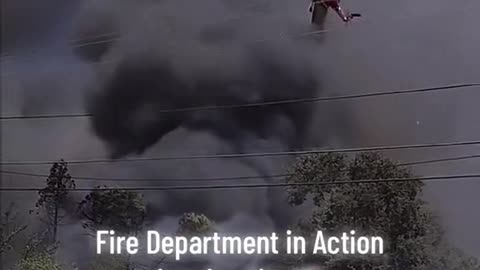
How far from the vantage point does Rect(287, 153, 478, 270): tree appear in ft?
9.16

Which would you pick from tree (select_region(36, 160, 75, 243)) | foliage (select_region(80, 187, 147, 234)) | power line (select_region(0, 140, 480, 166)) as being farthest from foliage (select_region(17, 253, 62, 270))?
power line (select_region(0, 140, 480, 166))

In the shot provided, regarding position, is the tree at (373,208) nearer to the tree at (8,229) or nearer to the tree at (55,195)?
the tree at (55,195)

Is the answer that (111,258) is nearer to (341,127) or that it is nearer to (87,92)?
(87,92)

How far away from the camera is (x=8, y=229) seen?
3139 mm

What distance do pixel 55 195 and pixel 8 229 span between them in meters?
0.26

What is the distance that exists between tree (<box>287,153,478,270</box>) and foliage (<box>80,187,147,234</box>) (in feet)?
2.06

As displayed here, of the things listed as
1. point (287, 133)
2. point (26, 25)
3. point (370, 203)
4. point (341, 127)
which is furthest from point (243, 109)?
point (26, 25)

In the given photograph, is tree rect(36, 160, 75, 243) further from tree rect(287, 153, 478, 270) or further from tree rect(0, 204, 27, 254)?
tree rect(287, 153, 478, 270)

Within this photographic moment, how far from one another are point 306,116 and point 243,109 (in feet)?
0.84

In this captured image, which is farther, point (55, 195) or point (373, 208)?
point (55, 195)

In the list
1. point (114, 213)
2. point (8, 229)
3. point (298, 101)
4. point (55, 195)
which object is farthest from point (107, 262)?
point (298, 101)

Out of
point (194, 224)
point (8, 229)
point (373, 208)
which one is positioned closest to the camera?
point (373, 208)

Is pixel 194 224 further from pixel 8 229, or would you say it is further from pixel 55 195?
pixel 8 229

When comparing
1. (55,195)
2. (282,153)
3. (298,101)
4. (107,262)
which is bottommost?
(107,262)
